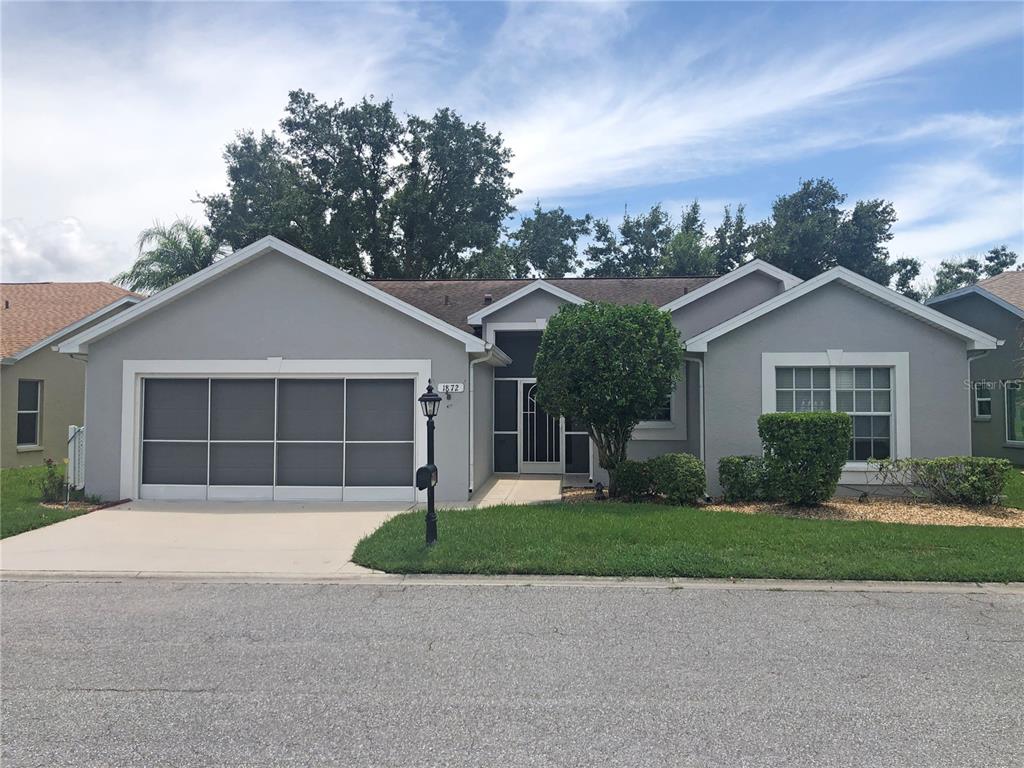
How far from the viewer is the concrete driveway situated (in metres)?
8.43

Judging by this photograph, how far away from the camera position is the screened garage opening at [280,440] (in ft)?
41.7

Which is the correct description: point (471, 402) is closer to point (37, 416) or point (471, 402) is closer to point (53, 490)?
Answer: point (53, 490)

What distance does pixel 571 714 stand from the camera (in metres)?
4.39

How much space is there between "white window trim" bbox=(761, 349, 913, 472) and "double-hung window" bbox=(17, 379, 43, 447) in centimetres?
1827

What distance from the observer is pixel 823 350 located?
1277cm

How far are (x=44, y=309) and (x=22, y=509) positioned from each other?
12.8m

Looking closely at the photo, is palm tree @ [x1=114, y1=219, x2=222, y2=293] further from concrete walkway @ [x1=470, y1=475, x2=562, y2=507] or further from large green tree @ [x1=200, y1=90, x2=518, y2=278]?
concrete walkway @ [x1=470, y1=475, x2=562, y2=507]

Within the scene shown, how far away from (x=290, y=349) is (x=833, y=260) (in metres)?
31.6

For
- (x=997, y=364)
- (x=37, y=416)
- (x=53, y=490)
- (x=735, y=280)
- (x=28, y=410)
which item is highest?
(x=735, y=280)

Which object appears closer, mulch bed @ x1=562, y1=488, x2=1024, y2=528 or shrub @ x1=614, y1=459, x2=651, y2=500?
mulch bed @ x1=562, y1=488, x2=1024, y2=528

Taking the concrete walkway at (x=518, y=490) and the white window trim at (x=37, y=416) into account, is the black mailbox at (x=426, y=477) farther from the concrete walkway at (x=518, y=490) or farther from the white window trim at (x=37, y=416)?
the white window trim at (x=37, y=416)

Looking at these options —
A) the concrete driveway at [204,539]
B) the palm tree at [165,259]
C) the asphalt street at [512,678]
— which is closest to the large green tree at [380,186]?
the palm tree at [165,259]

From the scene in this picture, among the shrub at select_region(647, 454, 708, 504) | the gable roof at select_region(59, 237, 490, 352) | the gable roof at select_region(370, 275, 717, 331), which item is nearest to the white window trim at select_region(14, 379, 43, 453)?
the gable roof at select_region(59, 237, 490, 352)

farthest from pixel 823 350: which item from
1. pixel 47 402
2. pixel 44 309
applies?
pixel 44 309
